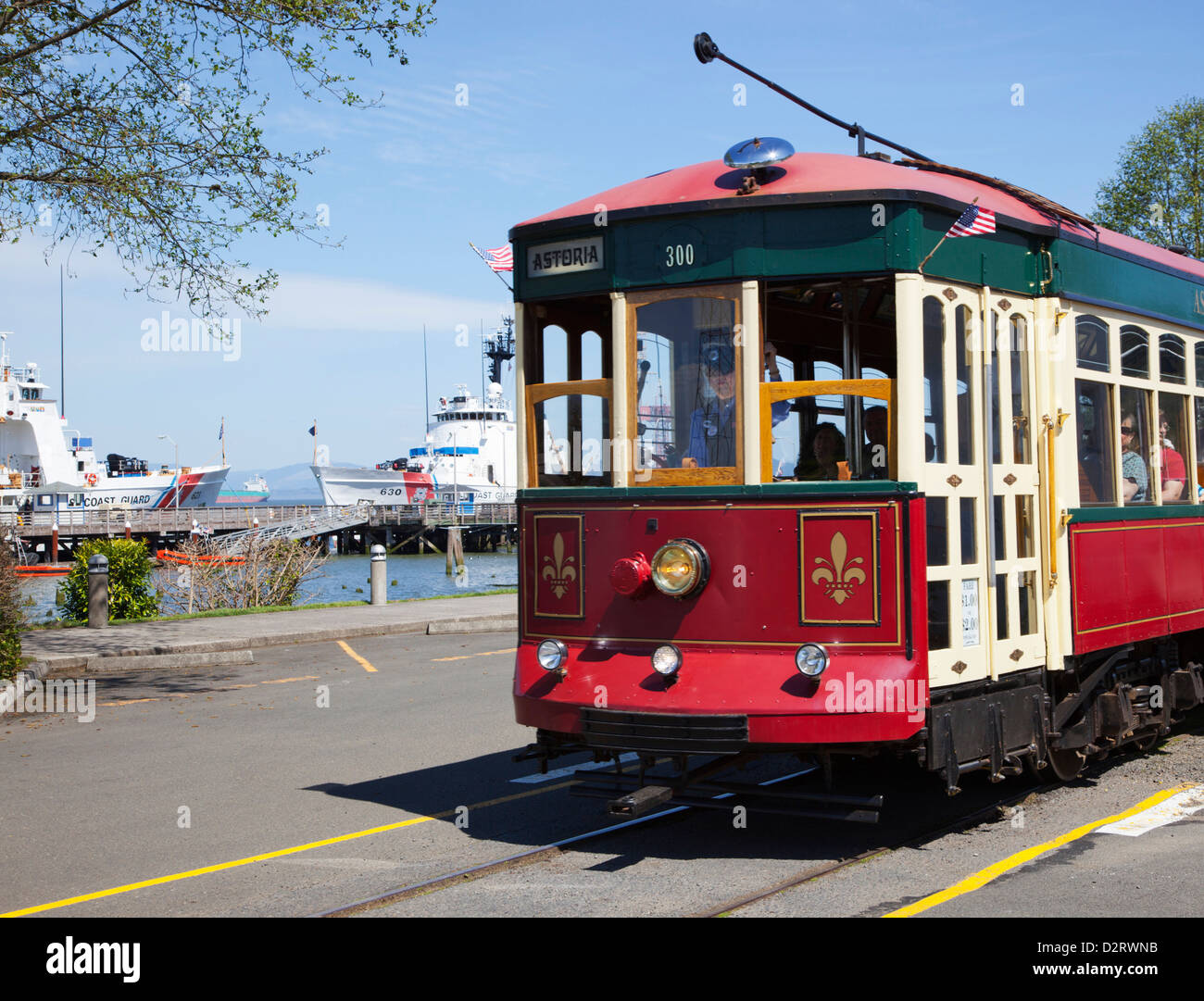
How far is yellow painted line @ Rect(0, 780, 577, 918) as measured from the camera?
19.7 feet

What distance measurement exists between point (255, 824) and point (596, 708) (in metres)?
2.61

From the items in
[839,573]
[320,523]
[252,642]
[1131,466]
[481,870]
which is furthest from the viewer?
[320,523]

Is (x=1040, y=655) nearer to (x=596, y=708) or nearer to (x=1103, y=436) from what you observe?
(x=1103, y=436)

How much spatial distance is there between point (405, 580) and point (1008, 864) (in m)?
46.5

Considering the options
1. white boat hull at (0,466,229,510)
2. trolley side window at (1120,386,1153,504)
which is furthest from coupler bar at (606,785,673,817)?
white boat hull at (0,466,229,510)

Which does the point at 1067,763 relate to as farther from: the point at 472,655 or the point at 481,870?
the point at 472,655

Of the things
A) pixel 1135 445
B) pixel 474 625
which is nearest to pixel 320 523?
pixel 474 625

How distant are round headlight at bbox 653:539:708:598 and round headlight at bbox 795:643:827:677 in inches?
25.7

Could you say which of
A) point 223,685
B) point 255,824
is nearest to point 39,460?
point 223,685

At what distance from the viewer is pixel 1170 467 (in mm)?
8773

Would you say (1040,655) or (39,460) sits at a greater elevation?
(39,460)

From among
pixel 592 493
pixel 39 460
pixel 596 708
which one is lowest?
pixel 596 708

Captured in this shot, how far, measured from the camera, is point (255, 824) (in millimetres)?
7676

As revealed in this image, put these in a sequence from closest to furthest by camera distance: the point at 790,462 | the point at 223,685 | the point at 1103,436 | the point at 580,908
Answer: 1. the point at 580,908
2. the point at 790,462
3. the point at 1103,436
4. the point at 223,685
